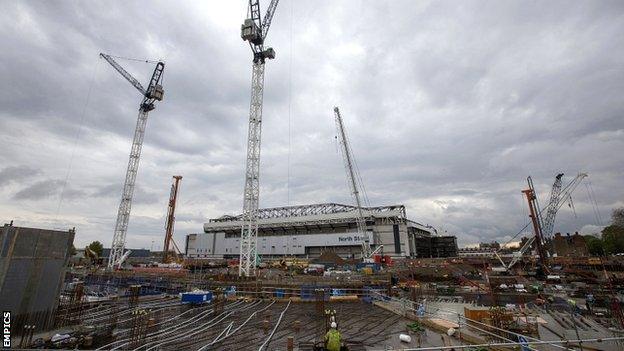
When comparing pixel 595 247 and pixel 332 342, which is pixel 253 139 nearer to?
pixel 332 342

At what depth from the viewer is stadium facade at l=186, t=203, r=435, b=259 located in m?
96.6

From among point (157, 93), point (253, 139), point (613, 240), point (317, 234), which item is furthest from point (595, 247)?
point (157, 93)

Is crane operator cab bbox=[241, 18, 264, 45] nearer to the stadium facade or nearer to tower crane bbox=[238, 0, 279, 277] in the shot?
tower crane bbox=[238, 0, 279, 277]

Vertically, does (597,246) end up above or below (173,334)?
above

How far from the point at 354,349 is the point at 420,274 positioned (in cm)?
4879

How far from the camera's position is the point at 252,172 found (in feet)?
168

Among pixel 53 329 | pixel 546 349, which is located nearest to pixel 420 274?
pixel 546 349

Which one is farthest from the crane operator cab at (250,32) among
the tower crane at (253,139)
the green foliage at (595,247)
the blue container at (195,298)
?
the green foliage at (595,247)

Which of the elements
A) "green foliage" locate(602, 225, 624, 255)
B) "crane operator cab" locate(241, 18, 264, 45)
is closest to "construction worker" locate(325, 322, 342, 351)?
"crane operator cab" locate(241, 18, 264, 45)

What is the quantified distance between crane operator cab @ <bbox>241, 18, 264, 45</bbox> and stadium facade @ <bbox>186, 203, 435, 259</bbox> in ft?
200

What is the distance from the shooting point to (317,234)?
106 m

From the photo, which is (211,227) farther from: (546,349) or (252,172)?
(546,349)

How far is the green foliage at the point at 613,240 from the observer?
9138 cm

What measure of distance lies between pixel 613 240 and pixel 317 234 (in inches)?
3527
